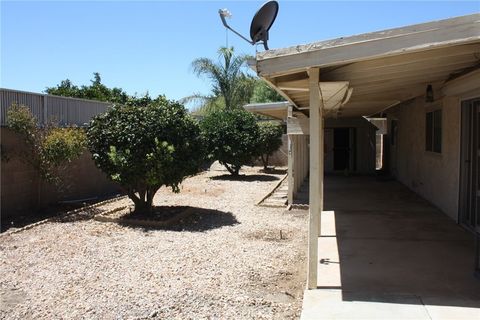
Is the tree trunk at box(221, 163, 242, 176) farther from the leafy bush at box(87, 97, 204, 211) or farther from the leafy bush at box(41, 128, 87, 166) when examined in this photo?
the leafy bush at box(41, 128, 87, 166)

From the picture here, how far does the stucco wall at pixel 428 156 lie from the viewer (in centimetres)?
787

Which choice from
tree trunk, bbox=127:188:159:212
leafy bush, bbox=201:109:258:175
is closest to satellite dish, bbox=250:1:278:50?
tree trunk, bbox=127:188:159:212

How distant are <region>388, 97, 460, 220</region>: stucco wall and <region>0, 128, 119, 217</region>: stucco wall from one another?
778 centimetres

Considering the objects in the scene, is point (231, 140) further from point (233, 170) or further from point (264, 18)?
point (264, 18)

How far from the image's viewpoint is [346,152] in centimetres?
1762

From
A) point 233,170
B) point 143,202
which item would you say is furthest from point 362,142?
point 143,202

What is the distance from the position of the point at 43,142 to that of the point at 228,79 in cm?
1663

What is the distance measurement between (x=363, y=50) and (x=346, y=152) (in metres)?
13.9

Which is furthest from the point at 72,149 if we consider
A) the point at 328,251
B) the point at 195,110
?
the point at 195,110

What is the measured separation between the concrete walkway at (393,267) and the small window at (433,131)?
1.28 m

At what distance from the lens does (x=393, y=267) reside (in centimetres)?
531

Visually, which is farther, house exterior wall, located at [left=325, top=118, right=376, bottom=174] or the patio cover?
house exterior wall, located at [left=325, top=118, right=376, bottom=174]

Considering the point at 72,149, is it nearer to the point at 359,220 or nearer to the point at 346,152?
the point at 359,220

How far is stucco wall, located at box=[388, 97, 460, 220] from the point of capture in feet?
25.8
